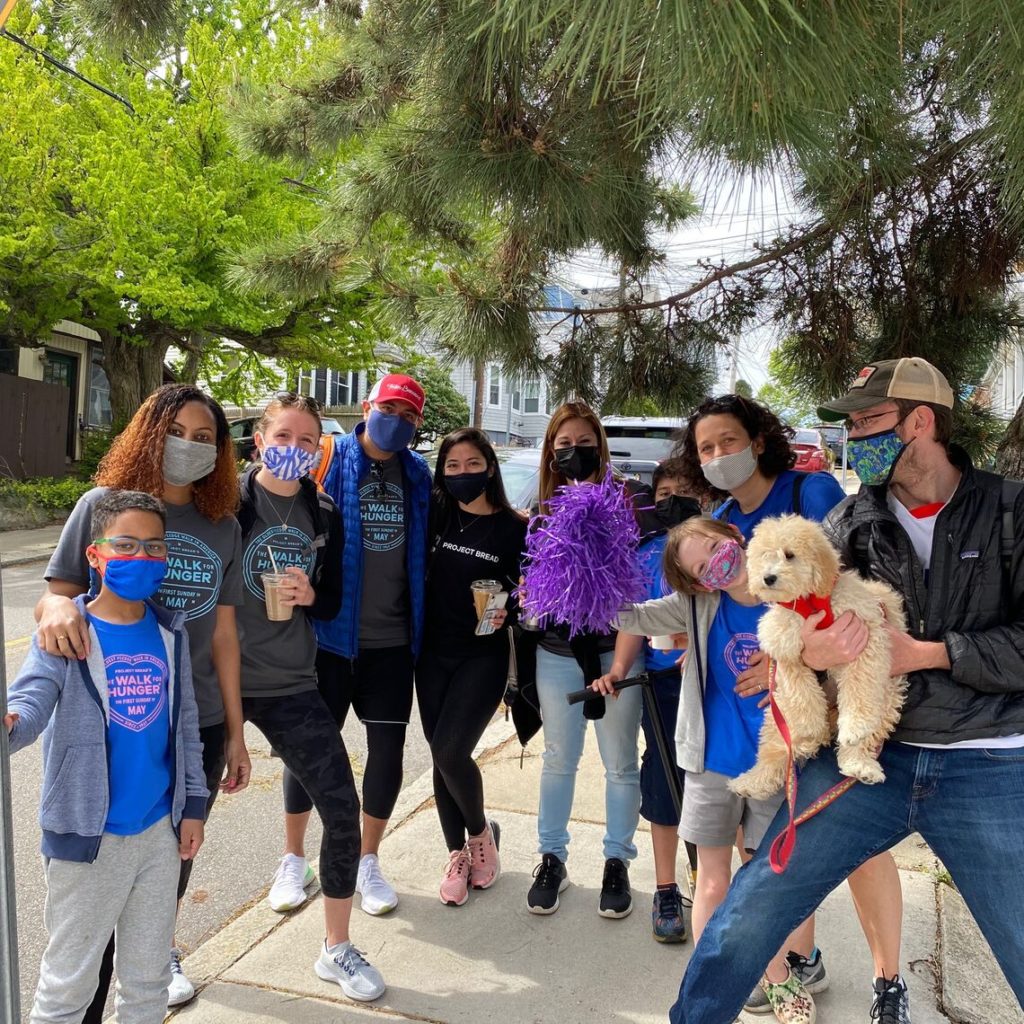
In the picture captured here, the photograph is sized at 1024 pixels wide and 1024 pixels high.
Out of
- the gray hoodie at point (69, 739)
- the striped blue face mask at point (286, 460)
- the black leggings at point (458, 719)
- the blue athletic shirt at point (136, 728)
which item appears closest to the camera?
the gray hoodie at point (69, 739)

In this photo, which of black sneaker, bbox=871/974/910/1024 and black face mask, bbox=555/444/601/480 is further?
black face mask, bbox=555/444/601/480

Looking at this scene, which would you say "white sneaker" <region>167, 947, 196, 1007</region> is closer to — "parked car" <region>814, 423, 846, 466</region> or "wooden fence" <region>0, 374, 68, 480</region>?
"parked car" <region>814, 423, 846, 466</region>

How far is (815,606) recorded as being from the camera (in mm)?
2113

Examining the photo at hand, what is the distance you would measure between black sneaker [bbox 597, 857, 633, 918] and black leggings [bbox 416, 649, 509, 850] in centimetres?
55

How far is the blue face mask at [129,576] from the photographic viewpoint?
88.7 inches

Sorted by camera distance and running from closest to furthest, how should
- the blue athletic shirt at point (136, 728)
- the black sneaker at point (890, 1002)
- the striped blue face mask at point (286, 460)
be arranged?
the blue athletic shirt at point (136, 728) → the black sneaker at point (890, 1002) → the striped blue face mask at point (286, 460)

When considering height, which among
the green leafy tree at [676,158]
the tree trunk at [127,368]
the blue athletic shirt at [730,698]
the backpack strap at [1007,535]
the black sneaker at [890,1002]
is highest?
the tree trunk at [127,368]

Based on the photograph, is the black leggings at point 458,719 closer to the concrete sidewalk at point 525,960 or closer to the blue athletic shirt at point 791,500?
the concrete sidewalk at point 525,960

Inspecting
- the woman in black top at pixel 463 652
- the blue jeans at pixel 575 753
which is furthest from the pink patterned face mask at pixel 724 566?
the woman in black top at pixel 463 652

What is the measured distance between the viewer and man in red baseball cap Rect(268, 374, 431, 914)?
332 centimetres

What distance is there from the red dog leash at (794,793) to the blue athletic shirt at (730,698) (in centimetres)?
40

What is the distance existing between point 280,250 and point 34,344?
14035 mm

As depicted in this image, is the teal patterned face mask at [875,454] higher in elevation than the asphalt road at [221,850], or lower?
higher

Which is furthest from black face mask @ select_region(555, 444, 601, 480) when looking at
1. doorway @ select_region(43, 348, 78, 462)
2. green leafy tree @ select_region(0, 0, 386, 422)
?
doorway @ select_region(43, 348, 78, 462)
